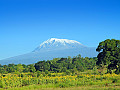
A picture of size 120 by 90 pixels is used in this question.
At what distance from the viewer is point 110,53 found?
3253cm

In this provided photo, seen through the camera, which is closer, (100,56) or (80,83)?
(80,83)

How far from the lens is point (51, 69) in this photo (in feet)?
168

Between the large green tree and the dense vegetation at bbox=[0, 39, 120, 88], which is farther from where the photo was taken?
the large green tree

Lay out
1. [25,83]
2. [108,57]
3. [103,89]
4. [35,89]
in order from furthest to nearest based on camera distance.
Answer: [108,57]
[25,83]
[35,89]
[103,89]

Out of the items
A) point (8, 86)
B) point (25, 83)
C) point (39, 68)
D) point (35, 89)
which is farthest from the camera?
point (39, 68)

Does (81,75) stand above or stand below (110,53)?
below

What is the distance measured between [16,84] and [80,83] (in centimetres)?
608

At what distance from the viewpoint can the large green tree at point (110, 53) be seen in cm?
3194

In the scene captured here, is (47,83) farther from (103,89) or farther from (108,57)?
(108,57)

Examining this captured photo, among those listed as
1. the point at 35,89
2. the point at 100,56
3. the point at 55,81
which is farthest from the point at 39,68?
A: the point at 35,89

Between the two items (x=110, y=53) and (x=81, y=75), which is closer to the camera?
(x=81, y=75)

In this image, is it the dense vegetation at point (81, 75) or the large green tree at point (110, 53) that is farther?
the large green tree at point (110, 53)

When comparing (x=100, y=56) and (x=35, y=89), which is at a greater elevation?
(x=100, y=56)

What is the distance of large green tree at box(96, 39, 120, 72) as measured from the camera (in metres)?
31.9
